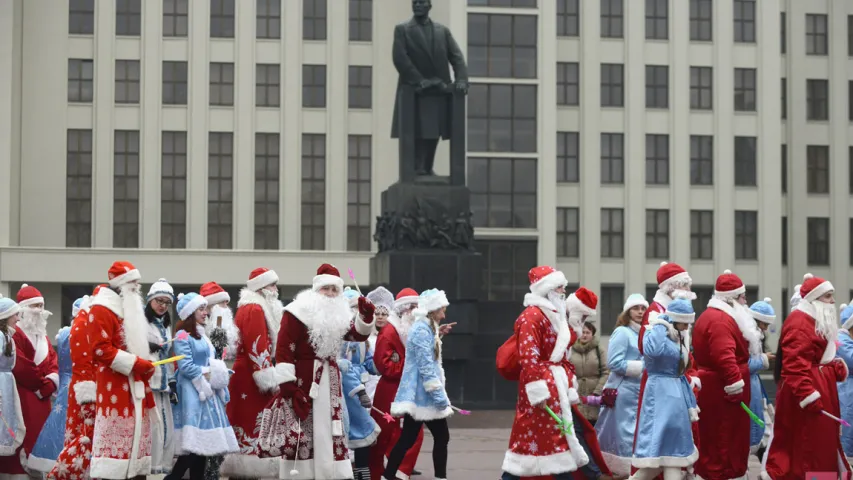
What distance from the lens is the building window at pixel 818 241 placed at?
5631 cm

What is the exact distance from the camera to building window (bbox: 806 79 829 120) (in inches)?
2226

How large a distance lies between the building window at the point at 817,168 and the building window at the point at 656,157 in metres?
7.00

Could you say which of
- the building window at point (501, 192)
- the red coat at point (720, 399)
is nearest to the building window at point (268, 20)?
the building window at point (501, 192)

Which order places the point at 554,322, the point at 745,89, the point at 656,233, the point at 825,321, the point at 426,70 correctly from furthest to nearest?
the point at 745,89 < the point at 656,233 < the point at 426,70 < the point at 825,321 < the point at 554,322

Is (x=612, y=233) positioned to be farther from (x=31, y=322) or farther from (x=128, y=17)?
(x=31, y=322)

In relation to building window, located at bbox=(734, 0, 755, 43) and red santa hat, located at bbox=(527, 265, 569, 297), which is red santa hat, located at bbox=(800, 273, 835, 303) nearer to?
red santa hat, located at bbox=(527, 265, 569, 297)

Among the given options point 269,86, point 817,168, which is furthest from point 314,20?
point 817,168

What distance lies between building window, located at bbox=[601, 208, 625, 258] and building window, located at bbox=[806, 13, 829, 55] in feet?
37.0

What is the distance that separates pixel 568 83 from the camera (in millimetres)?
53406

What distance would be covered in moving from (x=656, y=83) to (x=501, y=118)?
22.6 feet

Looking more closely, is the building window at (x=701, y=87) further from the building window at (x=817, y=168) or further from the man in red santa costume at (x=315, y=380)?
the man in red santa costume at (x=315, y=380)

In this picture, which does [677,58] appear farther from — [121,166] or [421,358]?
[421,358]

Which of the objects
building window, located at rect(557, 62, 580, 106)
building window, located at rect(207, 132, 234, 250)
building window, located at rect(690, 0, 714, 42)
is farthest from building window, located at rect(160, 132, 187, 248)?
building window, located at rect(690, 0, 714, 42)

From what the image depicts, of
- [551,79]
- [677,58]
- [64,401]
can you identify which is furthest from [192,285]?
[64,401]
